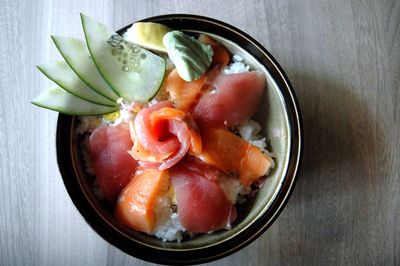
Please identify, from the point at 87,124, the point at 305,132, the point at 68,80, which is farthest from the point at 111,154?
the point at 305,132

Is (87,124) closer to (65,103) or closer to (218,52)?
(65,103)

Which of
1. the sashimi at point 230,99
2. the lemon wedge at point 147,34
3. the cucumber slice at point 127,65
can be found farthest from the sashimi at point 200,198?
the lemon wedge at point 147,34

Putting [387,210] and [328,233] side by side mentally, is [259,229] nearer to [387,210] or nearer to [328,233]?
[328,233]

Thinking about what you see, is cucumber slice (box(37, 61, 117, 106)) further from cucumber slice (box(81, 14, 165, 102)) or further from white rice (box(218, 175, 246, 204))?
white rice (box(218, 175, 246, 204))

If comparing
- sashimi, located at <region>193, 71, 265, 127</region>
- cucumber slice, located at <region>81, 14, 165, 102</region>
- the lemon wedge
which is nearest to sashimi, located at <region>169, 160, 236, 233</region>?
sashimi, located at <region>193, 71, 265, 127</region>

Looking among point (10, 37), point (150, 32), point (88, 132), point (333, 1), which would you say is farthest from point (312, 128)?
point (10, 37)

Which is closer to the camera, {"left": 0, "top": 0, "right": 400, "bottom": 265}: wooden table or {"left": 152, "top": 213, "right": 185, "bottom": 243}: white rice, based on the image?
{"left": 152, "top": 213, "right": 185, "bottom": 243}: white rice
